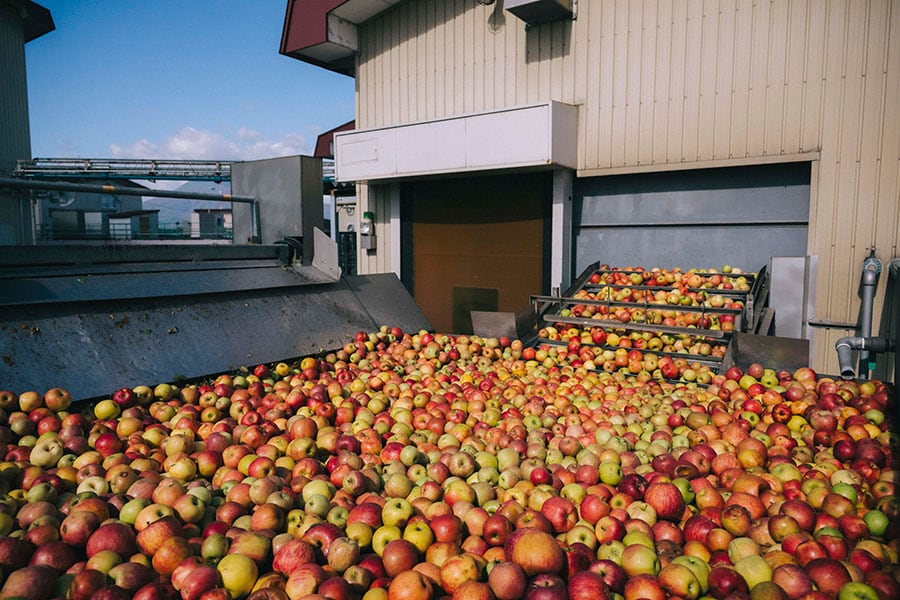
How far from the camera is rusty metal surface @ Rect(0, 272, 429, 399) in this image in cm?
439

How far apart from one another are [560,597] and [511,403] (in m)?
3.02

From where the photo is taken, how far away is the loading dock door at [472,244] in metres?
9.96

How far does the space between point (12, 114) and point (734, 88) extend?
1171 inches

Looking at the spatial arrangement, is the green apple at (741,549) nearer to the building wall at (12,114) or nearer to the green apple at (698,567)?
the green apple at (698,567)

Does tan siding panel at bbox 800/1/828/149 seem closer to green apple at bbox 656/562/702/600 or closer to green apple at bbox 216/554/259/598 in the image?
green apple at bbox 656/562/702/600

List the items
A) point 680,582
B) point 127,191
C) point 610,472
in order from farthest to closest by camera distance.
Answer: point 127,191 → point 610,472 → point 680,582

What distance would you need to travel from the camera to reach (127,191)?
18.9 ft

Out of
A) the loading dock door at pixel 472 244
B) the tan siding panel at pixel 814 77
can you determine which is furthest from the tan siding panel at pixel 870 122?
the loading dock door at pixel 472 244

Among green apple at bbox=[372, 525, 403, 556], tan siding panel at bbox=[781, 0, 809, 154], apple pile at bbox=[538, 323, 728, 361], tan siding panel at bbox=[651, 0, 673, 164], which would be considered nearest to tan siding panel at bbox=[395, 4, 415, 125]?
tan siding panel at bbox=[651, 0, 673, 164]

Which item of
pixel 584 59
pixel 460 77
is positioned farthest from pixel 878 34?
pixel 460 77

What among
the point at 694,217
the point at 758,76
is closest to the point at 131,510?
the point at 694,217

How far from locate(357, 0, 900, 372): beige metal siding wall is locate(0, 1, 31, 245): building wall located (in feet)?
71.0

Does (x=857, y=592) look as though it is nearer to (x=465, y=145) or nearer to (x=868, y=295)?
(x=868, y=295)

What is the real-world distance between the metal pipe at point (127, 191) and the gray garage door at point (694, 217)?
5369mm
